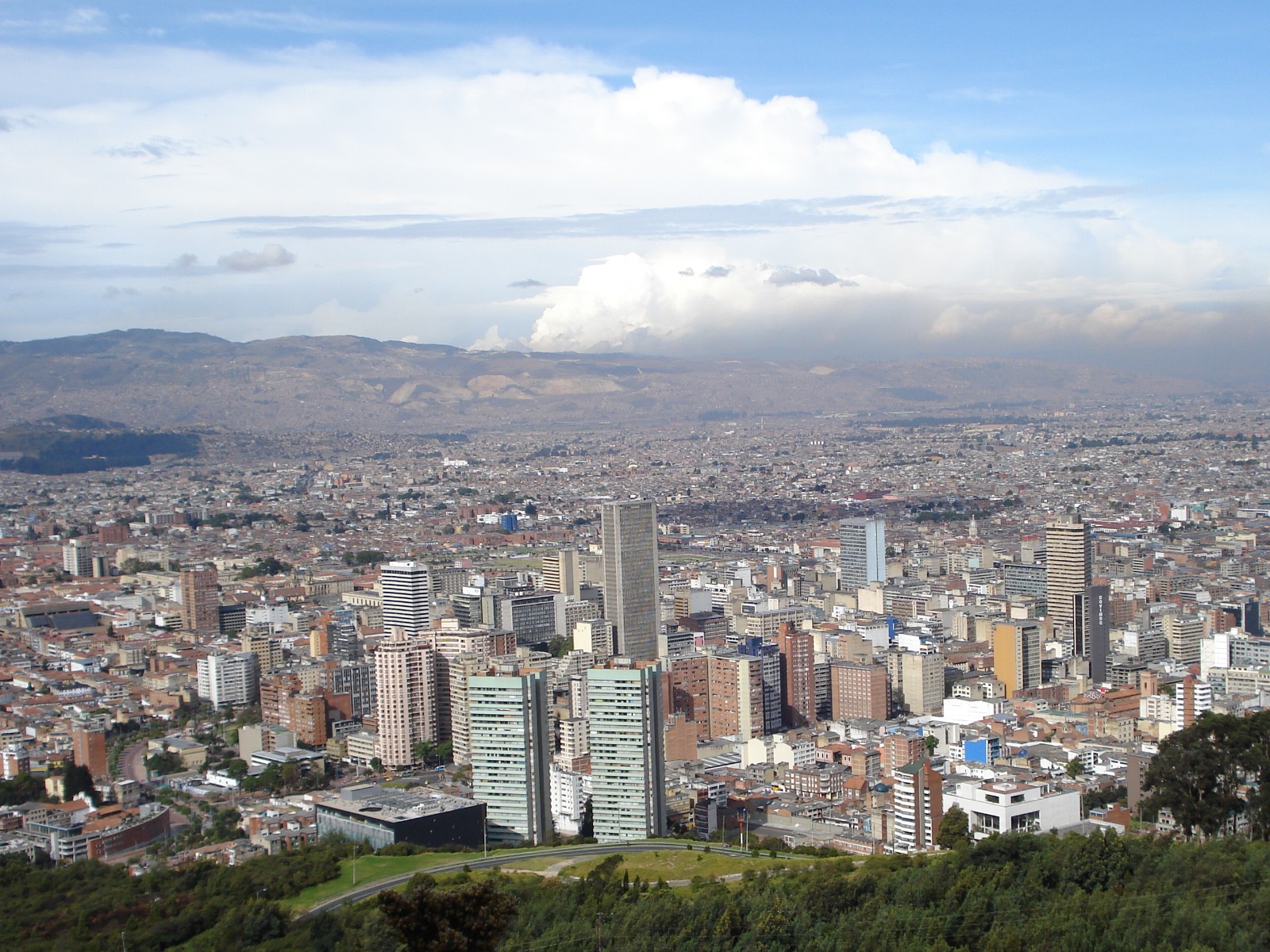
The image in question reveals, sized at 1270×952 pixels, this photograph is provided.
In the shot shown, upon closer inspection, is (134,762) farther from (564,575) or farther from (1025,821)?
(564,575)

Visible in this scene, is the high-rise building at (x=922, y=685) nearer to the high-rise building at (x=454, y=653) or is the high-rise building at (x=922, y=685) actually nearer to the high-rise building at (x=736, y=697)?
the high-rise building at (x=736, y=697)

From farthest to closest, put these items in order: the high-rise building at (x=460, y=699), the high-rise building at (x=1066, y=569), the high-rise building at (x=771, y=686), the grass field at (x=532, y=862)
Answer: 1. the high-rise building at (x=1066, y=569)
2. the high-rise building at (x=771, y=686)
3. the high-rise building at (x=460, y=699)
4. the grass field at (x=532, y=862)

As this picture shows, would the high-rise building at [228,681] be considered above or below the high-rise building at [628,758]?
below

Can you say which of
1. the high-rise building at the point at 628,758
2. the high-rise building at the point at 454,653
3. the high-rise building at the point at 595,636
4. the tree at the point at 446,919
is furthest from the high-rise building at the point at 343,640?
the tree at the point at 446,919

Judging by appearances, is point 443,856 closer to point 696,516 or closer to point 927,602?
point 927,602

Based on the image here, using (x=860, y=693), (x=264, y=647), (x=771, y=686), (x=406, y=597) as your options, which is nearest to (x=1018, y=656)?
(x=860, y=693)

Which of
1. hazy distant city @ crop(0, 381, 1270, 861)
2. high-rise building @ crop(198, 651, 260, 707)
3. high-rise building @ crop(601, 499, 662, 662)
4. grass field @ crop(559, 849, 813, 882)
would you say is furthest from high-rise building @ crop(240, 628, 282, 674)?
grass field @ crop(559, 849, 813, 882)

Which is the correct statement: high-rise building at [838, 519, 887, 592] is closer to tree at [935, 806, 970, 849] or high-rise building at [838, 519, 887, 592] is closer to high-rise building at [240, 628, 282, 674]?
high-rise building at [240, 628, 282, 674]
